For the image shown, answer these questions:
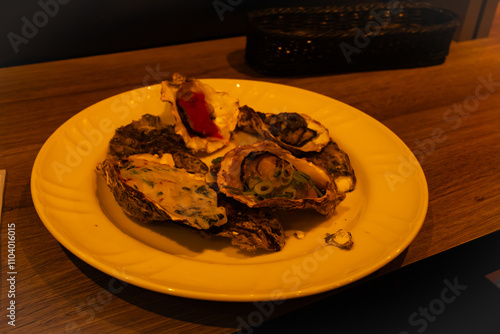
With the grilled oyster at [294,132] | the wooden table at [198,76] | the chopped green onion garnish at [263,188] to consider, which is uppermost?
the chopped green onion garnish at [263,188]

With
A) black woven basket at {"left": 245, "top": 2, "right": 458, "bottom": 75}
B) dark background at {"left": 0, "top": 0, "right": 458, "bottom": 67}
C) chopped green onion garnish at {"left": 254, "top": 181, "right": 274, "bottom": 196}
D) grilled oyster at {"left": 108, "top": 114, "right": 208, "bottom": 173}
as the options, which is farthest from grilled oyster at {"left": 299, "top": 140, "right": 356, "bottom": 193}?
dark background at {"left": 0, "top": 0, "right": 458, "bottom": 67}

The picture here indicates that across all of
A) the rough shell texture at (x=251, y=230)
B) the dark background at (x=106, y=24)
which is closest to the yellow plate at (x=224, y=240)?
the rough shell texture at (x=251, y=230)

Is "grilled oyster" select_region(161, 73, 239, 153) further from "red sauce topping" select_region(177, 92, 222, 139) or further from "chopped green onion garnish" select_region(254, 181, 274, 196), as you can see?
"chopped green onion garnish" select_region(254, 181, 274, 196)

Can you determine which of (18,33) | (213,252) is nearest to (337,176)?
(213,252)

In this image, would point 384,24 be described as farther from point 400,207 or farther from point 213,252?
point 213,252

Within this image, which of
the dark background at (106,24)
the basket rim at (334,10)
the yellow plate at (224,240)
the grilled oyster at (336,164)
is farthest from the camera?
the dark background at (106,24)

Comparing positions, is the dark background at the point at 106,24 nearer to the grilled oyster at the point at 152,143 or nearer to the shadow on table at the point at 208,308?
the grilled oyster at the point at 152,143

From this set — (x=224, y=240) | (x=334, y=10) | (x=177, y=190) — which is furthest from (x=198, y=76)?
(x=224, y=240)
